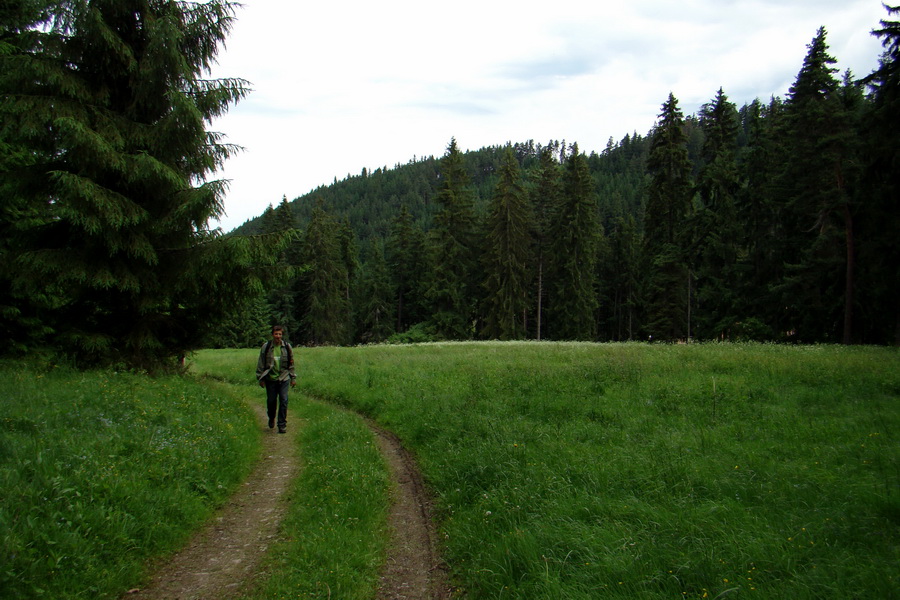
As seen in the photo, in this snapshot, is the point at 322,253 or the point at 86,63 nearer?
the point at 86,63

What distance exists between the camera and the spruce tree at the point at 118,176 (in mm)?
10148

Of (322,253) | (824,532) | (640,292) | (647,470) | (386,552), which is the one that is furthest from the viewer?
(640,292)

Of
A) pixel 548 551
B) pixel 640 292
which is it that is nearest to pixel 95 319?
pixel 548 551

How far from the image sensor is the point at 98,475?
5625 mm

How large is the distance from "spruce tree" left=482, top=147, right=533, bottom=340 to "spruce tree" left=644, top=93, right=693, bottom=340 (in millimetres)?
10982

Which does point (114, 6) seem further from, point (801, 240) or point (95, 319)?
point (801, 240)

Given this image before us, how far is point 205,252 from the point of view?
11.3 m

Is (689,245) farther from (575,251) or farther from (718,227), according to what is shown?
(575,251)

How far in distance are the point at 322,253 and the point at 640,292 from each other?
37270 millimetres

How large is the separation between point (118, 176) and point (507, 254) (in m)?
33.2

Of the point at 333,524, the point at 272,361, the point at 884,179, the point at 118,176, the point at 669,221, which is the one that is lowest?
the point at 333,524

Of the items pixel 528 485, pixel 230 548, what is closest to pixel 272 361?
pixel 230 548

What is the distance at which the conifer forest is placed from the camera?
35.1ft

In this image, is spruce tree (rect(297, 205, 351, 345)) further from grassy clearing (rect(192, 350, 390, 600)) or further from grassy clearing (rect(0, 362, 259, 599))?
grassy clearing (rect(192, 350, 390, 600))
